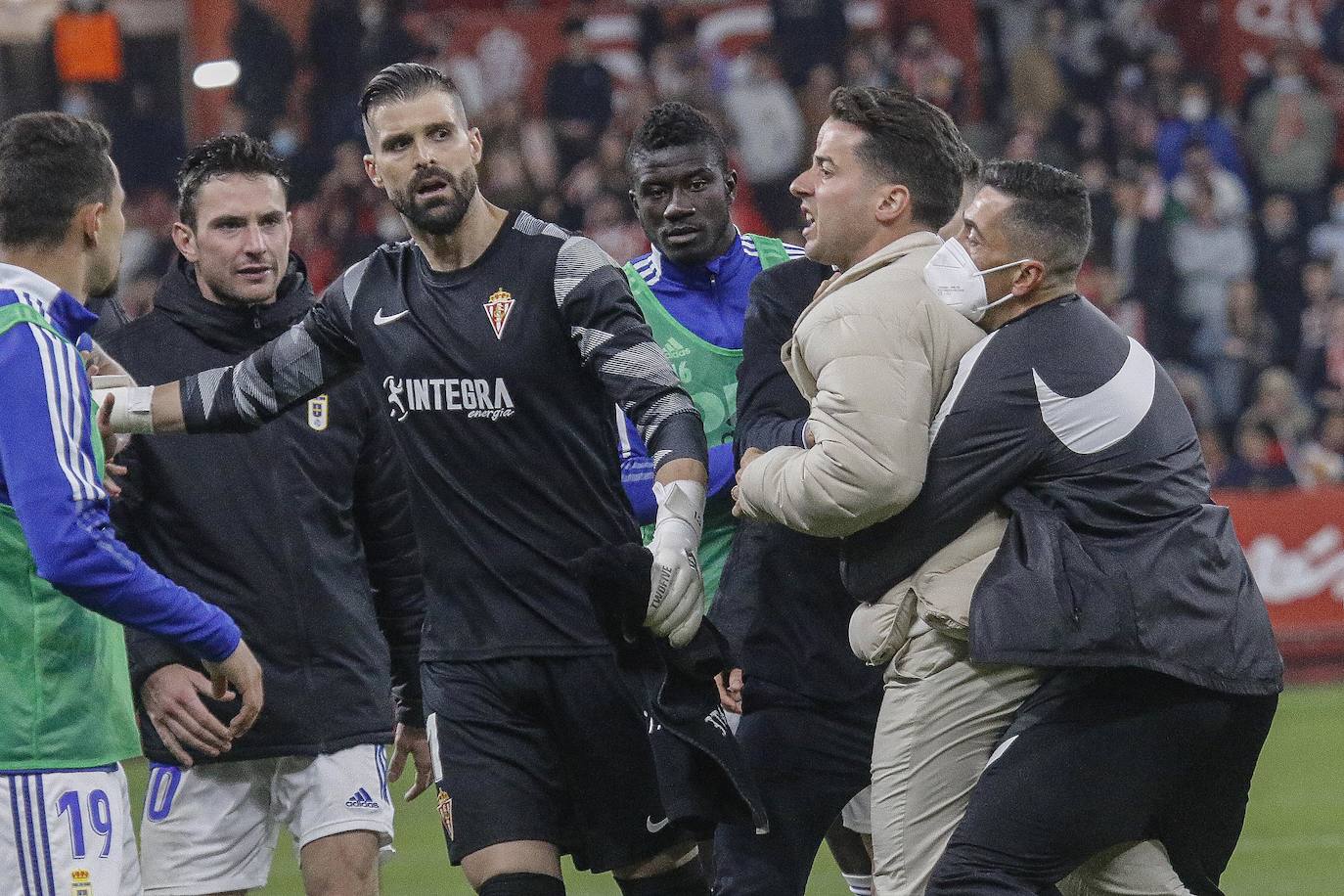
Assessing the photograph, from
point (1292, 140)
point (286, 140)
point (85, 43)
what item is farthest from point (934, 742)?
point (1292, 140)

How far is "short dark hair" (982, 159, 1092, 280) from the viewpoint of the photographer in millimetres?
4191

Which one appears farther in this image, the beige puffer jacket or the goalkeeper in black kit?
the goalkeeper in black kit

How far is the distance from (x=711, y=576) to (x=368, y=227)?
38.0ft

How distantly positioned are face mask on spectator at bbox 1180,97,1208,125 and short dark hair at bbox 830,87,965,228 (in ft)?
44.5

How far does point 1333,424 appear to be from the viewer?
15.2 meters

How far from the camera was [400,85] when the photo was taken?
4.67m

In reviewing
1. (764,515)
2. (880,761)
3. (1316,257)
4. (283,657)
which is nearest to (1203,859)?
(880,761)

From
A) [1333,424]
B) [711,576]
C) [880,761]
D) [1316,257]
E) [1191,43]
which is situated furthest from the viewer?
[1191,43]

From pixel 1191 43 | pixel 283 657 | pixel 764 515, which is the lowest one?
pixel 283 657

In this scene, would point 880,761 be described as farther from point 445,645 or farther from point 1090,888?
point 445,645

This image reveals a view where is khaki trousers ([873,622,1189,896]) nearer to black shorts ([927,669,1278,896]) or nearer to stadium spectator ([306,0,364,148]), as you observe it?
black shorts ([927,669,1278,896])

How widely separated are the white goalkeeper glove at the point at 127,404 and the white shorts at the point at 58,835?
1152 millimetres

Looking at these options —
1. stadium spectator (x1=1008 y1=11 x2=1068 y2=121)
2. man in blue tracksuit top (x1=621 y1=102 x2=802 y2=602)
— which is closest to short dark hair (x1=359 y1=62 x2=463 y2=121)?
man in blue tracksuit top (x1=621 y1=102 x2=802 y2=602)

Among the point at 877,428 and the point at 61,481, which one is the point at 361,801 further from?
the point at 877,428
